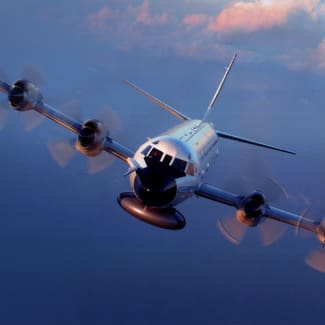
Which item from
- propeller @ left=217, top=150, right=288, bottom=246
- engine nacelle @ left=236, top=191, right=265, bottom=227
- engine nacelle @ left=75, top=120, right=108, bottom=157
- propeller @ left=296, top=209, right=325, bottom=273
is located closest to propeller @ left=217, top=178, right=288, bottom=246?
propeller @ left=217, top=150, right=288, bottom=246

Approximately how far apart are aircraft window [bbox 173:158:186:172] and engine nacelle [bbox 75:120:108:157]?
299 inches

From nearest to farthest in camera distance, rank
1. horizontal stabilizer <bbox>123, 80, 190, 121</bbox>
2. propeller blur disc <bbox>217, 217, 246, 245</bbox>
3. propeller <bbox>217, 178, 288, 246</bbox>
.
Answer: propeller <bbox>217, 178, 288, 246</bbox> < propeller blur disc <bbox>217, 217, 246, 245</bbox> < horizontal stabilizer <bbox>123, 80, 190, 121</bbox>

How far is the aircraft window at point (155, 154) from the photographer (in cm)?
2419

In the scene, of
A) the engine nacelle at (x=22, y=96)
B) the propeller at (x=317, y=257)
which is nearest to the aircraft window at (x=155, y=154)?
the propeller at (x=317, y=257)

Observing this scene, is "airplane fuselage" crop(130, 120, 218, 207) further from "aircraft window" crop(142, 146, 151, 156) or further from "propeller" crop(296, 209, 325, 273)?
"propeller" crop(296, 209, 325, 273)

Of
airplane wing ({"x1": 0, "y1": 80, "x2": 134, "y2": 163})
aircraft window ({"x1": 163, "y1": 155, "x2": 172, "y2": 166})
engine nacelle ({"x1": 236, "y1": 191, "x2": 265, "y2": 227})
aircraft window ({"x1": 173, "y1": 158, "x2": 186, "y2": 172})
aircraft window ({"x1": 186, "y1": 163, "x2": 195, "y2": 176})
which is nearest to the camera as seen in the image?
aircraft window ({"x1": 163, "y1": 155, "x2": 172, "y2": 166})

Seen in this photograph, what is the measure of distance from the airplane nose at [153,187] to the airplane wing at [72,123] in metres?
7.49

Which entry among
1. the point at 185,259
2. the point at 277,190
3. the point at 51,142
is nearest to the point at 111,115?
the point at 51,142

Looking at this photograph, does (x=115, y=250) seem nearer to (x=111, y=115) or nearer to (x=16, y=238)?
(x=16, y=238)

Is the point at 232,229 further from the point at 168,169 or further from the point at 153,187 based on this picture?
the point at 153,187

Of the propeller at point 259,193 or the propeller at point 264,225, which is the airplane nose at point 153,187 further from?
the propeller at point 264,225

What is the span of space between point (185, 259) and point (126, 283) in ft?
56.9

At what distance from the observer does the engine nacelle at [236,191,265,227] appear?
27.3m

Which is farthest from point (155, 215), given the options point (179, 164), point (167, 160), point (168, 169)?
point (179, 164)
